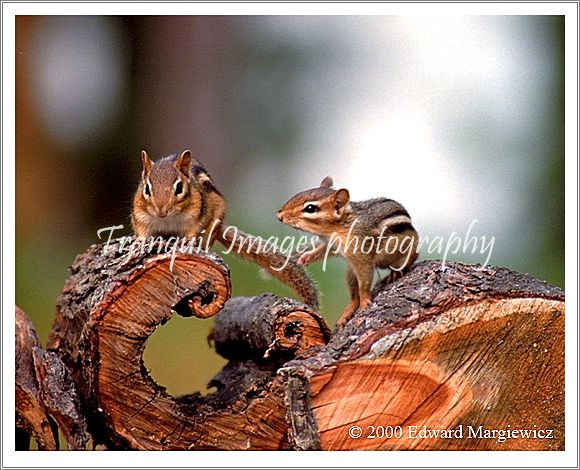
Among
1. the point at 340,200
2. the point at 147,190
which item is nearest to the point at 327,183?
the point at 340,200

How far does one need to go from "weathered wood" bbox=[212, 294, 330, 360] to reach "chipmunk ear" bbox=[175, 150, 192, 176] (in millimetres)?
667

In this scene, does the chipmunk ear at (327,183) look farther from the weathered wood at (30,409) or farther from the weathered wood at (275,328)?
the weathered wood at (30,409)

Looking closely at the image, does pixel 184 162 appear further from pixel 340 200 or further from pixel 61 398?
pixel 61 398

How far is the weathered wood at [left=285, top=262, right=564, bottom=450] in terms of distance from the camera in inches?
120

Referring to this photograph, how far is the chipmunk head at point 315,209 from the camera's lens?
3492mm

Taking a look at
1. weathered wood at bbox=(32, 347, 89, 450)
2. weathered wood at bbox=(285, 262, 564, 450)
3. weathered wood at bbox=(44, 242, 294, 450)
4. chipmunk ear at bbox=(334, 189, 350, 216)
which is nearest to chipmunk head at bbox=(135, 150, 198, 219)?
weathered wood at bbox=(44, 242, 294, 450)

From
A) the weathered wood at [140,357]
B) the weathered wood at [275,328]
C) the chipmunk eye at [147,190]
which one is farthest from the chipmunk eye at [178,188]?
the weathered wood at [275,328]

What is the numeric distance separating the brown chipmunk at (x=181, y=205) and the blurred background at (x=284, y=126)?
140 millimetres

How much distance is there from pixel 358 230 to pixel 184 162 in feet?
2.61

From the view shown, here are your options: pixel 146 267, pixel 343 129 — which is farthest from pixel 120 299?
pixel 343 129

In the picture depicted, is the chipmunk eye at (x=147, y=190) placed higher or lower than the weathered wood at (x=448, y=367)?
higher

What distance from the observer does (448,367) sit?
312cm

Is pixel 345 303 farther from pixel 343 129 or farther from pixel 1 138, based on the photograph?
pixel 1 138

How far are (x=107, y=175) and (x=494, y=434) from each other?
2139 mm
